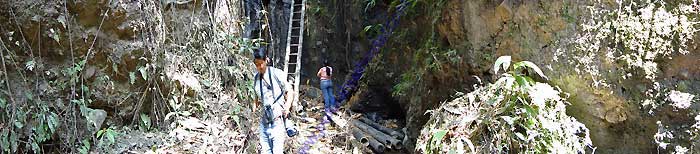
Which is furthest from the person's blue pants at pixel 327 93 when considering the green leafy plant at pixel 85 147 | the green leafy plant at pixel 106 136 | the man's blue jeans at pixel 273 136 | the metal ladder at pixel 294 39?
the green leafy plant at pixel 85 147

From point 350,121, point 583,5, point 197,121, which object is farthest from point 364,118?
point 583,5

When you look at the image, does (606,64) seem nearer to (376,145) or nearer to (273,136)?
(273,136)

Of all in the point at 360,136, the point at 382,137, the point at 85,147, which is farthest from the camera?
the point at 360,136

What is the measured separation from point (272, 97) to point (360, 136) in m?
2.19

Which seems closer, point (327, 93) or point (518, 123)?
point (518, 123)

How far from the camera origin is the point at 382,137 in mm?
5727

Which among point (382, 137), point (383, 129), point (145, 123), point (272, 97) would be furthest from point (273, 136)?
point (383, 129)

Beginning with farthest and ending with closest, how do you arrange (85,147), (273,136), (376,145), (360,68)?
(360,68) → (376,145) → (273,136) → (85,147)

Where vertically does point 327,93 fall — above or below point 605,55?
below

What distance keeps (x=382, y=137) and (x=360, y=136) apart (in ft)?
0.93

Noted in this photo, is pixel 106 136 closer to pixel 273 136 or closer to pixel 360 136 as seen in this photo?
pixel 273 136

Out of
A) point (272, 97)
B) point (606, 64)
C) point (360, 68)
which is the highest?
point (606, 64)

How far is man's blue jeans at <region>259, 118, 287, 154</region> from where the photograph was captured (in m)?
3.92

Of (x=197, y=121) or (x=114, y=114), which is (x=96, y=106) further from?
(x=197, y=121)
